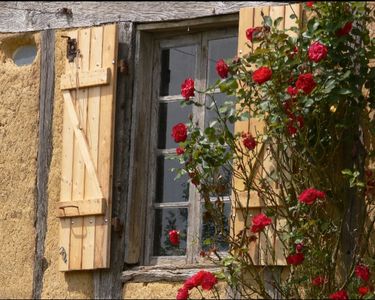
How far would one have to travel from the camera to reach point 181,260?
820 centimetres

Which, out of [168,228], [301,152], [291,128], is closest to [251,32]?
[291,128]

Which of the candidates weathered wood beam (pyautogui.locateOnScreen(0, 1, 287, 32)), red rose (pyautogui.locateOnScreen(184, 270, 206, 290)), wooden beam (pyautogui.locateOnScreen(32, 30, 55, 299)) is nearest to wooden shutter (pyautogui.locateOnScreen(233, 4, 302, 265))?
weathered wood beam (pyautogui.locateOnScreen(0, 1, 287, 32))

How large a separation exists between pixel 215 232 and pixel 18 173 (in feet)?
4.92

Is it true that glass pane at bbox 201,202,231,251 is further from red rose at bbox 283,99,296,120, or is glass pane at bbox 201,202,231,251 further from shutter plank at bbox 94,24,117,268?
red rose at bbox 283,99,296,120

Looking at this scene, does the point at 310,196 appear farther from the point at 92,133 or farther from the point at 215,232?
the point at 92,133

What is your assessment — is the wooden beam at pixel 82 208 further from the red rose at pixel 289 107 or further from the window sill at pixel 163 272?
the red rose at pixel 289 107

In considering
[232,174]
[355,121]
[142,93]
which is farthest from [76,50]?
[355,121]

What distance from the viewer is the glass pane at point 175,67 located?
27.6ft

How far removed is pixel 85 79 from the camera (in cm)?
839

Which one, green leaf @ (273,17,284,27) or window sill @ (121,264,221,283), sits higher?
green leaf @ (273,17,284,27)

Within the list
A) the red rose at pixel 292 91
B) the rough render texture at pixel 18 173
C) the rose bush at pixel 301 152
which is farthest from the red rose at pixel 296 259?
the rough render texture at pixel 18 173

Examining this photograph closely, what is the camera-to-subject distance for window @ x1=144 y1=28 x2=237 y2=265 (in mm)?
8227

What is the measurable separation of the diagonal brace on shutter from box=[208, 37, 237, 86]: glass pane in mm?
815

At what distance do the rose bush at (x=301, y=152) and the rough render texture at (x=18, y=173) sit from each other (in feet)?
4.74
